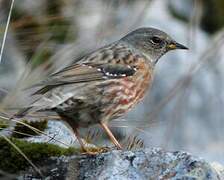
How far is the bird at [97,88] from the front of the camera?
5.62 meters

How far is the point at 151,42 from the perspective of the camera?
687cm

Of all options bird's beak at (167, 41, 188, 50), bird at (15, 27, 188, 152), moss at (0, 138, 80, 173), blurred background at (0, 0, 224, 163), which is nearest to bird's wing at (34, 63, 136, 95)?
bird at (15, 27, 188, 152)

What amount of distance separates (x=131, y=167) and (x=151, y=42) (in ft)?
7.18

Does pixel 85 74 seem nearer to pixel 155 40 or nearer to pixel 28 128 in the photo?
pixel 28 128

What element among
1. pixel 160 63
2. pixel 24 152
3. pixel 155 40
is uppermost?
pixel 155 40

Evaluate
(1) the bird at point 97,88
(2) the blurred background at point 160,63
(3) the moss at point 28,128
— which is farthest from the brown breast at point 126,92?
(2) the blurred background at point 160,63

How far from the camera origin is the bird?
5625mm

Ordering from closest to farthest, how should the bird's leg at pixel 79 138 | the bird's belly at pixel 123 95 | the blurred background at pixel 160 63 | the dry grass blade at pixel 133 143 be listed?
the bird's leg at pixel 79 138
the dry grass blade at pixel 133 143
the bird's belly at pixel 123 95
the blurred background at pixel 160 63

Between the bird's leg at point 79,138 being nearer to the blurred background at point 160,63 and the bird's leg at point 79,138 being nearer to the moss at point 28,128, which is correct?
the moss at point 28,128

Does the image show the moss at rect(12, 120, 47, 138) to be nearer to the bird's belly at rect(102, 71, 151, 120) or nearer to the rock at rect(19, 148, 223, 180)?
the bird's belly at rect(102, 71, 151, 120)

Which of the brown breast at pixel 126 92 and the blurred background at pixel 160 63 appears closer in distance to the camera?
the brown breast at pixel 126 92

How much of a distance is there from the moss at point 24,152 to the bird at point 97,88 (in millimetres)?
215

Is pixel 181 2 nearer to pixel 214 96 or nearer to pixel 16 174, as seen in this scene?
pixel 214 96

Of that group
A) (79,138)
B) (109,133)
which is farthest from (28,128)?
(109,133)
